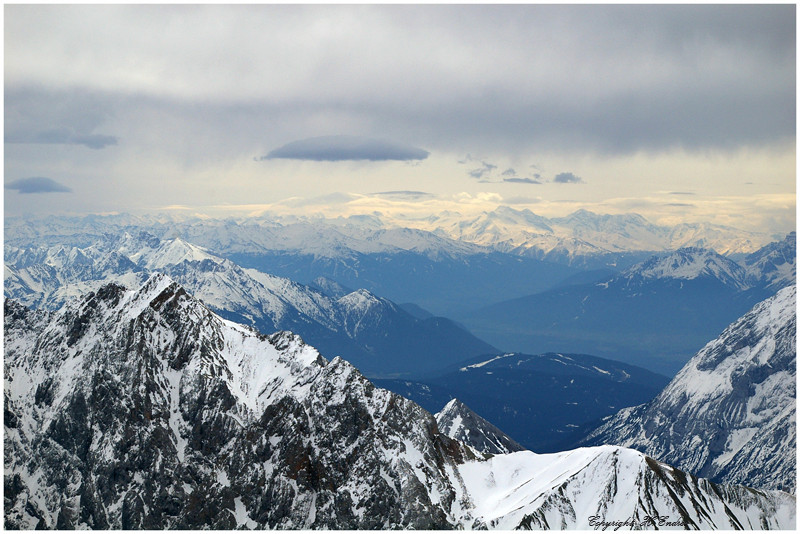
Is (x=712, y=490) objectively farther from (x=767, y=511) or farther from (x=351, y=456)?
(x=351, y=456)

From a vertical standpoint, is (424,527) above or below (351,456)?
below

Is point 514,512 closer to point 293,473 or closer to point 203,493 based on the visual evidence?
point 293,473

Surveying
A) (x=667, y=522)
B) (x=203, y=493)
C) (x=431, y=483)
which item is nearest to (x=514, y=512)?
(x=431, y=483)

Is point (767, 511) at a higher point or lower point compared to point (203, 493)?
lower

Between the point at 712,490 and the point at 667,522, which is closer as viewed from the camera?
the point at 667,522

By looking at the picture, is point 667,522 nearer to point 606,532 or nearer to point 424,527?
point 606,532

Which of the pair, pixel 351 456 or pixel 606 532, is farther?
pixel 351 456

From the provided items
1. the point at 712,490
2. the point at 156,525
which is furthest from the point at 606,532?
the point at 156,525

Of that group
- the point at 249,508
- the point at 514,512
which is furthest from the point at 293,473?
the point at 514,512
